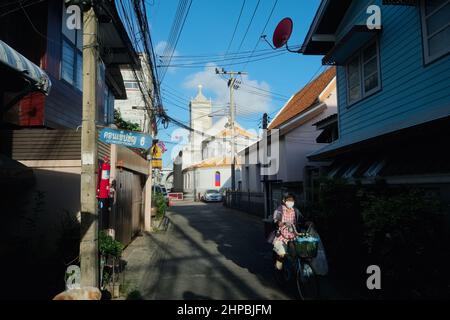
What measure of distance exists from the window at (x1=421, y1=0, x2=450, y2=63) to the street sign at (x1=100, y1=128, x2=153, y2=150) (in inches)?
224

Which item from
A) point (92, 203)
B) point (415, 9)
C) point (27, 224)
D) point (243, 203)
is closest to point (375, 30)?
point (415, 9)

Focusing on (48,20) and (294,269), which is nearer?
(294,269)

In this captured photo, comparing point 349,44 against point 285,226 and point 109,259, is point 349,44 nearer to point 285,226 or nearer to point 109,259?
point 285,226

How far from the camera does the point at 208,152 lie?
51344 millimetres

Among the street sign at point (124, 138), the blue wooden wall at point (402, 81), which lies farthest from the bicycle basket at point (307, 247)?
the street sign at point (124, 138)

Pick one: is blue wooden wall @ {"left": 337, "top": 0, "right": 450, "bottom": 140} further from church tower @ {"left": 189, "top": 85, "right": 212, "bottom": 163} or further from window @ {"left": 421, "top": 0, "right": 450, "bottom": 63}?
church tower @ {"left": 189, "top": 85, "right": 212, "bottom": 163}

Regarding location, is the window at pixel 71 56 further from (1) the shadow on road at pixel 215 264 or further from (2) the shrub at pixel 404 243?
(2) the shrub at pixel 404 243

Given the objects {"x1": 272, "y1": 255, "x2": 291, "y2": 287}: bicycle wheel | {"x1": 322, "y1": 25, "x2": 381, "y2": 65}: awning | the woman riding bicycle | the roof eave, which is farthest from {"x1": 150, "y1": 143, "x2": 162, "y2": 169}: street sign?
{"x1": 272, "y1": 255, "x2": 291, "y2": 287}: bicycle wheel

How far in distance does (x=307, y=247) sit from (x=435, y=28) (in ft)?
16.3

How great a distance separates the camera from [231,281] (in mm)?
7367

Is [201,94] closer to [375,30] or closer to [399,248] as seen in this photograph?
[375,30]

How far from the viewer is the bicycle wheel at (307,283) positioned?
596 cm

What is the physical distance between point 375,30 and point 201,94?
5920 cm

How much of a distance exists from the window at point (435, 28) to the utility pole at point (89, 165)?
6177mm
